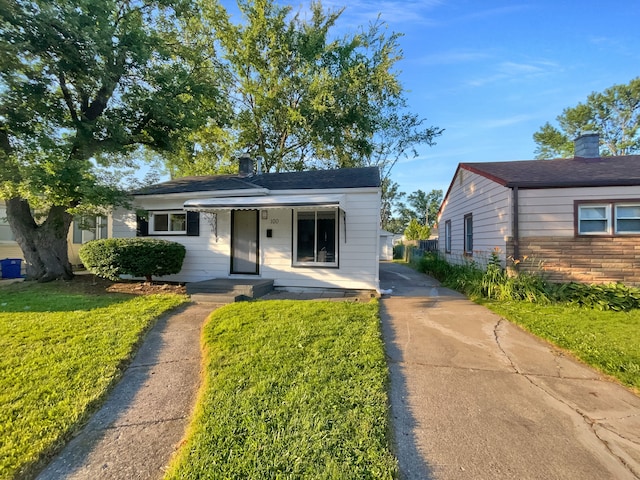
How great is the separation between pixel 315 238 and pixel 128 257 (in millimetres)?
5390

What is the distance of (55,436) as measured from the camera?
2736 mm

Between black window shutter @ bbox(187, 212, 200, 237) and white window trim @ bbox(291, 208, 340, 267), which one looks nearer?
white window trim @ bbox(291, 208, 340, 267)

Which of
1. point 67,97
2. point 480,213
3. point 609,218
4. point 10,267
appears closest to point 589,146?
point 609,218

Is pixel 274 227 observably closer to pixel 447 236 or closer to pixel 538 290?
pixel 538 290

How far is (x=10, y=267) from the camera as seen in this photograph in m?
12.4

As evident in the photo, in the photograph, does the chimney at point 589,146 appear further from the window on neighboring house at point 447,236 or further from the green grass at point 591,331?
the green grass at point 591,331

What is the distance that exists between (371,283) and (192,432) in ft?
22.6

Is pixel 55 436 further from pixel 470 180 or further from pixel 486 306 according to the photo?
pixel 470 180

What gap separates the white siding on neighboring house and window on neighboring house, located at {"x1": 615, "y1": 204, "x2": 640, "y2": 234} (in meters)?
0.32

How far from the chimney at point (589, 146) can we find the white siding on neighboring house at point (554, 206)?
4.49m

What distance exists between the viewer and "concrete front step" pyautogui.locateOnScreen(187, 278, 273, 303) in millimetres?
7895

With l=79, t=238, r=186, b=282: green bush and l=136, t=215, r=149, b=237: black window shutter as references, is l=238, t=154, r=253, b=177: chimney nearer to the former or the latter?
l=136, t=215, r=149, b=237: black window shutter

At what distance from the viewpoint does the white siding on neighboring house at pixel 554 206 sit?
8.64 metres

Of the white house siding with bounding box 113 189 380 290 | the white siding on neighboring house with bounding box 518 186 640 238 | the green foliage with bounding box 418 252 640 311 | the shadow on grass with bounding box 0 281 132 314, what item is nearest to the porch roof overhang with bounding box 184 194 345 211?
the white house siding with bounding box 113 189 380 290
